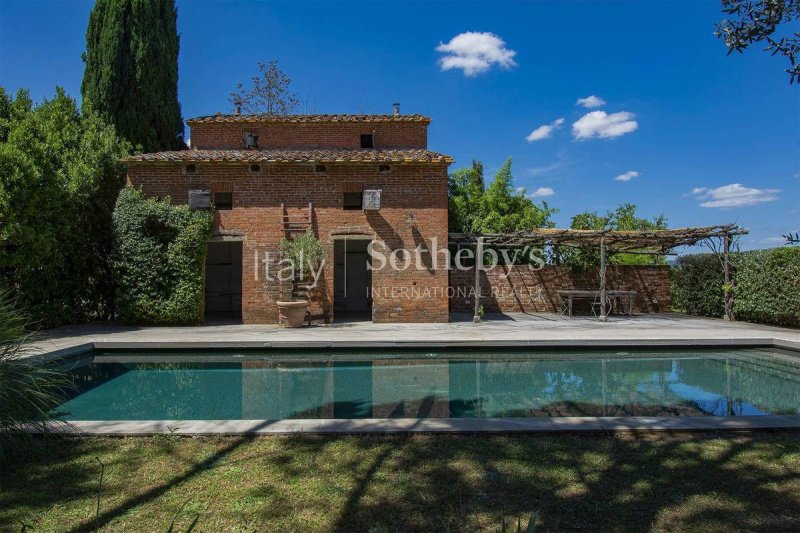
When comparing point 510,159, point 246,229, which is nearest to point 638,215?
point 510,159

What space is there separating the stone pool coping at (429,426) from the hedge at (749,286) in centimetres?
923

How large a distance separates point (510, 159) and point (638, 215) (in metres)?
12.5

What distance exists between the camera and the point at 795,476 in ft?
10.5

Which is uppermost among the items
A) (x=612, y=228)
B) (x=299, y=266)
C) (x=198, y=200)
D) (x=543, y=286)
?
(x=612, y=228)

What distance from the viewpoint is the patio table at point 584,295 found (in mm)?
13891

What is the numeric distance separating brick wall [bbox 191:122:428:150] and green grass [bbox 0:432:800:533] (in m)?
12.5

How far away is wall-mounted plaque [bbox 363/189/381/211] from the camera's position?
11773 mm

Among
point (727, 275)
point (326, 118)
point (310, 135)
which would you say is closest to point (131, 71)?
point (310, 135)

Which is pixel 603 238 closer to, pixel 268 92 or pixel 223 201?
pixel 223 201

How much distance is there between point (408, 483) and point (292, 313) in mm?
8507

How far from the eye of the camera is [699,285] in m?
14.7

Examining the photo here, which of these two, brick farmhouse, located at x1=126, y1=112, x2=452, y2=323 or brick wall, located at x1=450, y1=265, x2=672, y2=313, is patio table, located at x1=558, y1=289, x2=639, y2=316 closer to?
brick wall, located at x1=450, y1=265, x2=672, y2=313

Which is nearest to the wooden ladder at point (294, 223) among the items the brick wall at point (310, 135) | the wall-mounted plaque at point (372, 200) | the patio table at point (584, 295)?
the wall-mounted plaque at point (372, 200)

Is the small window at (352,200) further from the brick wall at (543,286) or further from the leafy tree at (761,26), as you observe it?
the leafy tree at (761,26)
